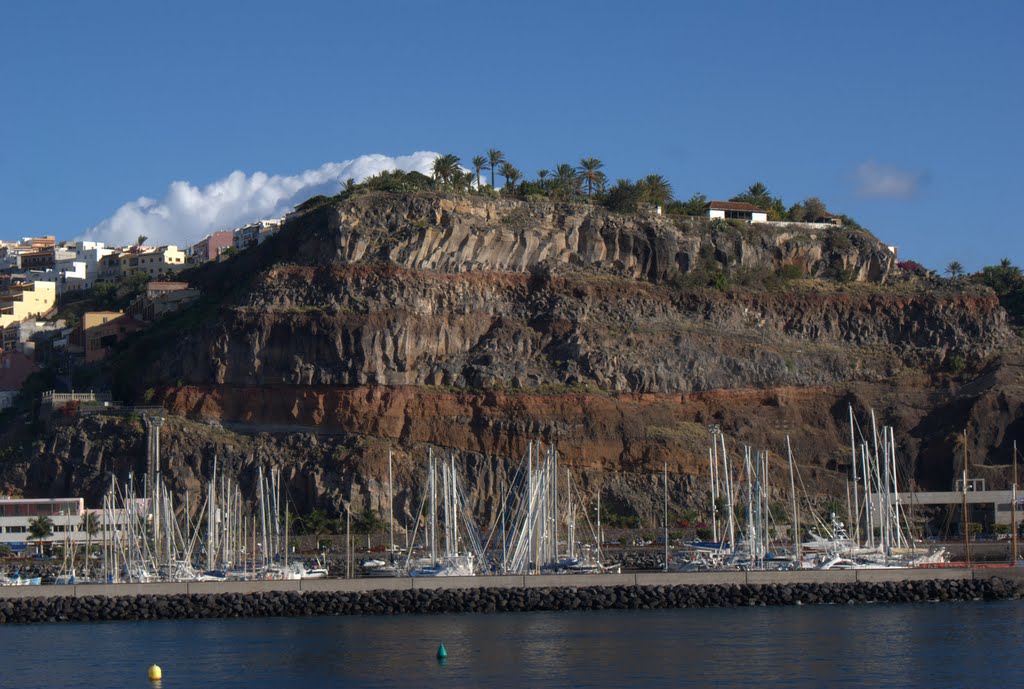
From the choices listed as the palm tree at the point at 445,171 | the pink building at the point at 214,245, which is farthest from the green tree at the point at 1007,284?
the pink building at the point at 214,245

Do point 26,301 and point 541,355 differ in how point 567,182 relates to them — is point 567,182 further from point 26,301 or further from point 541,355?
point 26,301

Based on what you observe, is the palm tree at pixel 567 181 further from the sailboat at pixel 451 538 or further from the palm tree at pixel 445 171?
the sailboat at pixel 451 538

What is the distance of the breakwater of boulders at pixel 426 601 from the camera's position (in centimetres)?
7919

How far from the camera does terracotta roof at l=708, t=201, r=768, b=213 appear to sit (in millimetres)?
141375

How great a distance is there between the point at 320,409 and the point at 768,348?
33.3 metres

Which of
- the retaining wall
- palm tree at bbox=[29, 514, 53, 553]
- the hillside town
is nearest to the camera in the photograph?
the retaining wall

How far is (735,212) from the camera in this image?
142m

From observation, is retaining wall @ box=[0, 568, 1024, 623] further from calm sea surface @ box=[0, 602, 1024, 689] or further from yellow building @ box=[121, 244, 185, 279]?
yellow building @ box=[121, 244, 185, 279]

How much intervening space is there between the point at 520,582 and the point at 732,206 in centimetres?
6759

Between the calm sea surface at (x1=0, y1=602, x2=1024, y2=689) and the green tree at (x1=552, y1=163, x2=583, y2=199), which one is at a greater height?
the green tree at (x1=552, y1=163, x2=583, y2=199)

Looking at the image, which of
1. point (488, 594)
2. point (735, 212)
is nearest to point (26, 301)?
point (735, 212)

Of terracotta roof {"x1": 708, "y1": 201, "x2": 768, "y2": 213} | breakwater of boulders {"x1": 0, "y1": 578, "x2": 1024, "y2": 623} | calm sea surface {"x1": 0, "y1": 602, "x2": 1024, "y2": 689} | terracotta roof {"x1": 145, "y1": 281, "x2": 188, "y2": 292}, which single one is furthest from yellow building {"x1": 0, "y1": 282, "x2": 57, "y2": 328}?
calm sea surface {"x1": 0, "y1": 602, "x2": 1024, "y2": 689}

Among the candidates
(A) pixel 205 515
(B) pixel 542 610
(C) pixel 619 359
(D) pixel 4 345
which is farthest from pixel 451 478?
(D) pixel 4 345

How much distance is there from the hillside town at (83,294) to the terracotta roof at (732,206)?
41883 mm
